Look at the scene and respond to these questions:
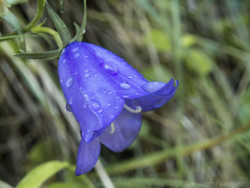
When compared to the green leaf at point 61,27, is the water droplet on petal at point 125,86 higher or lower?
lower

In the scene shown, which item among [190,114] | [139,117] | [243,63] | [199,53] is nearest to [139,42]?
[199,53]

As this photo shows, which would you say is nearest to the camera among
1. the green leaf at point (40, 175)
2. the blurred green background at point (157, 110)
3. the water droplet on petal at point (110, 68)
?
the water droplet on petal at point (110, 68)

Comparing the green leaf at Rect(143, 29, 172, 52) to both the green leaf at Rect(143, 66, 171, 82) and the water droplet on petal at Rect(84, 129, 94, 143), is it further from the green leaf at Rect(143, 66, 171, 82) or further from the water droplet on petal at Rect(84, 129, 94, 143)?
the water droplet on petal at Rect(84, 129, 94, 143)

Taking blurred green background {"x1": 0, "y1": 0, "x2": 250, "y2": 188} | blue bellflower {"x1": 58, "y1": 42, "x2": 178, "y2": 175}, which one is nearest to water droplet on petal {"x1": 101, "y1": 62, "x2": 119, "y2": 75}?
blue bellflower {"x1": 58, "y1": 42, "x2": 178, "y2": 175}

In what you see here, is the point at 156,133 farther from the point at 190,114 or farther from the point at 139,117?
the point at 139,117

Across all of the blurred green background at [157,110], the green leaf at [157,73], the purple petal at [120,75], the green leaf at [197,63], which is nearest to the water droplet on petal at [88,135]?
the purple petal at [120,75]

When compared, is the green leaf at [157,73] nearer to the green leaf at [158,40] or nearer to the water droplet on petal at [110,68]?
the green leaf at [158,40]
